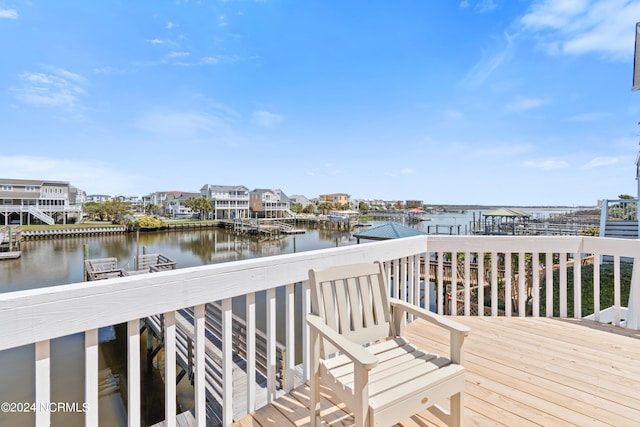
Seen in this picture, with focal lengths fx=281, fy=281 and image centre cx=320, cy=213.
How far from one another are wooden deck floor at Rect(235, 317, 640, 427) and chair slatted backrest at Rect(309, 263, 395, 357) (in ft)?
1.61

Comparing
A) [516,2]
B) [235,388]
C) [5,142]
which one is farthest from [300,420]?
[5,142]

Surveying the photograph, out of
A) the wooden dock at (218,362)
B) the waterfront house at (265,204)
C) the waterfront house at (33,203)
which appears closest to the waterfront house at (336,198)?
the waterfront house at (265,204)

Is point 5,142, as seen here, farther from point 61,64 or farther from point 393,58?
point 393,58

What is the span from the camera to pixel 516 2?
598 centimetres

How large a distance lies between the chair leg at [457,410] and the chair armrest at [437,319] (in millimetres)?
311

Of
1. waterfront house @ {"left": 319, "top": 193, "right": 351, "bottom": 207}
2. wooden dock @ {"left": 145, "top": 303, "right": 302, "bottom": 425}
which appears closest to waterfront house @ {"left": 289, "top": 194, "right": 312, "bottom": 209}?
waterfront house @ {"left": 319, "top": 193, "right": 351, "bottom": 207}

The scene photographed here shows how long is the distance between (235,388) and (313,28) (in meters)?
9.44

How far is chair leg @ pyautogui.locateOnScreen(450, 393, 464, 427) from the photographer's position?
1417mm

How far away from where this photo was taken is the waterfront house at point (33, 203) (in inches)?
1177

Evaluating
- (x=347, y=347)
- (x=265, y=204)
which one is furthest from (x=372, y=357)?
(x=265, y=204)

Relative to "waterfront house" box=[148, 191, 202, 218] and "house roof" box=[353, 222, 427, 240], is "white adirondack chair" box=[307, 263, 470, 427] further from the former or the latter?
"waterfront house" box=[148, 191, 202, 218]

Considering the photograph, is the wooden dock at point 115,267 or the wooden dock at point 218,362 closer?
the wooden dock at point 218,362

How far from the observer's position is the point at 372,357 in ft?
3.86

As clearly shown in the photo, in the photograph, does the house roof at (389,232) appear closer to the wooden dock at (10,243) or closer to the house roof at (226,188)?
the wooden dock at (10,243)
